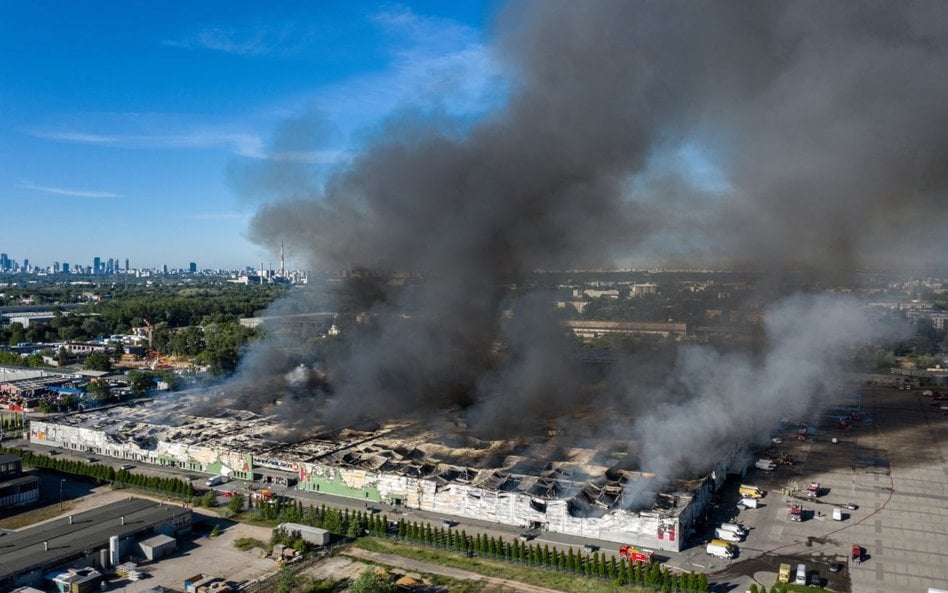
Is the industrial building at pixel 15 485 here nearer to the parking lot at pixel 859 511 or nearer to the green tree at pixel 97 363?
the parking lot at pixel 859 511

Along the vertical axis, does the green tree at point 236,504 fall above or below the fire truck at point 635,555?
above

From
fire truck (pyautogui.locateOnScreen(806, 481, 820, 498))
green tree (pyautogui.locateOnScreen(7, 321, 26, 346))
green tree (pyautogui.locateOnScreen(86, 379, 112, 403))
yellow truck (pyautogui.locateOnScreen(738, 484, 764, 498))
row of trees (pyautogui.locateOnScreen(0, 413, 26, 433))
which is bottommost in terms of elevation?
fire truck (pyautogui.locateOnScreen(806, 481, 820, 498))

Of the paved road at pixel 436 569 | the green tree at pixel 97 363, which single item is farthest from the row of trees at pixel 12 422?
the paved road at pixel 436 569

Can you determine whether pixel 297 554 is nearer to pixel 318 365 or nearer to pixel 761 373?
pixel 761 373

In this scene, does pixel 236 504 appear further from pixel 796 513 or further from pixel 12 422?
pixel 12 422

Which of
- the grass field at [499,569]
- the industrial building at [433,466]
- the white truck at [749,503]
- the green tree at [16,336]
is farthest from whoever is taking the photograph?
the green tree at [16,336]

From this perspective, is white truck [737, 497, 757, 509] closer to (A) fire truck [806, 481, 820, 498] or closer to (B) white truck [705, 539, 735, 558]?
(A) fire truck [806, 481, 820, 498]

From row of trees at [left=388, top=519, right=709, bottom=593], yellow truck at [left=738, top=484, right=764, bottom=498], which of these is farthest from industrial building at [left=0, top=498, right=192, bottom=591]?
yellow truck at [left=738, top=484, right=764, bottom=498]
